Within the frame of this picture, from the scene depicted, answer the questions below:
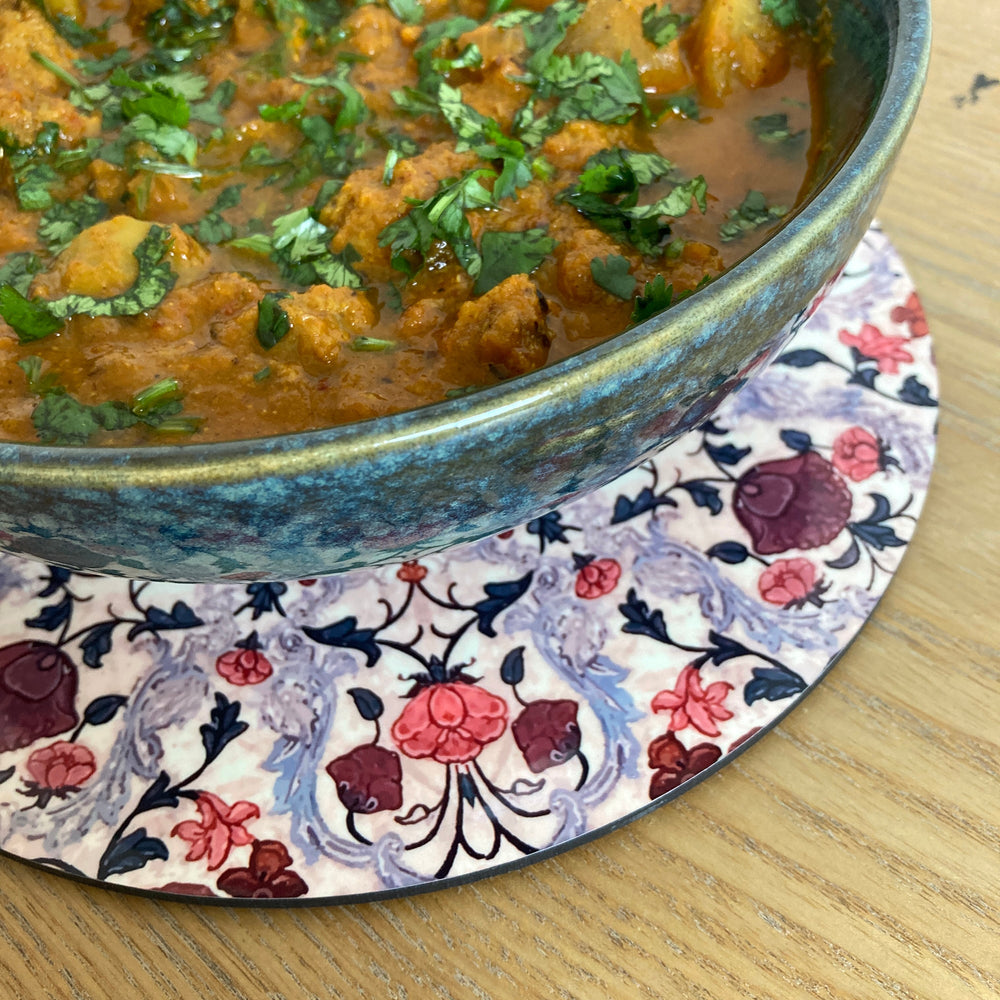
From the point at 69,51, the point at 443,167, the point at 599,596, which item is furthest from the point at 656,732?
the point at 69,51

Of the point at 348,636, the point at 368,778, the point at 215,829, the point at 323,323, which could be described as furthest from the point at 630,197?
the point at 215,829

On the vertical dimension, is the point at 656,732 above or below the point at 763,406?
below

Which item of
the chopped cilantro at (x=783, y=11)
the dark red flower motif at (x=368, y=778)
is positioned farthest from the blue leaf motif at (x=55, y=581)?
the chopped cilantro at (x=783, y=11)

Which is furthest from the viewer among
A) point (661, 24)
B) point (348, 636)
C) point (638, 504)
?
point (661, 24)

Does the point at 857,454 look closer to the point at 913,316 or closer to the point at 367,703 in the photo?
the point at 913,316

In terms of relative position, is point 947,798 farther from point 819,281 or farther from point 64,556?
point 64,556

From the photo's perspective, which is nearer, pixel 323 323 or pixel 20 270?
pixel 323 323

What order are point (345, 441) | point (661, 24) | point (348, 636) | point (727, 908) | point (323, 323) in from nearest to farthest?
point (345, 441) < point (727, 908) < point (323, 323) < point (348, 636) < point (661, 24)
